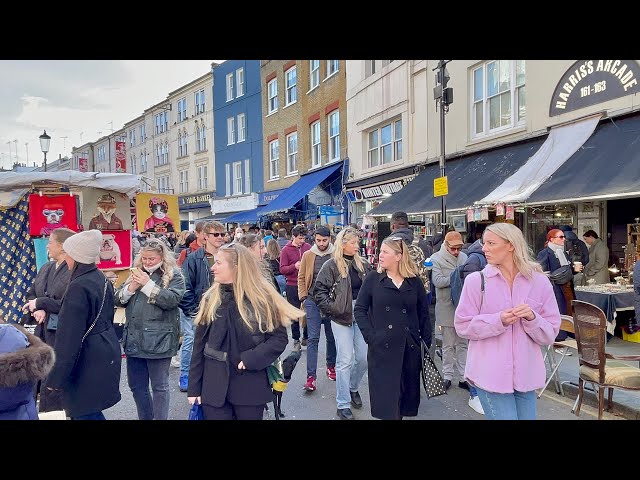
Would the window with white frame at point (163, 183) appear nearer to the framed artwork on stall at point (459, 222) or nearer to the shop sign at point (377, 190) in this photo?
the shop sign at point (377, 190)

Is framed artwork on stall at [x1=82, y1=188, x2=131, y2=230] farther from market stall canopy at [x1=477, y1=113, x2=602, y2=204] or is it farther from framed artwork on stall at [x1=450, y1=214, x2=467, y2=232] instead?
framed artwork on stall at [x1=450, y1=214, x2=467, y2=232]

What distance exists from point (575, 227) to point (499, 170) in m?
1.94

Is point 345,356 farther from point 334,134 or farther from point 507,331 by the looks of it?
point 334,134

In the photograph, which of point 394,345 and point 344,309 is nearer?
point 394,345

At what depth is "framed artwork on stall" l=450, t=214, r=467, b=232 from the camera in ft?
41.6

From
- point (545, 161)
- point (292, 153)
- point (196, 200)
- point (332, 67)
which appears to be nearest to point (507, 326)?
point (545, 161)

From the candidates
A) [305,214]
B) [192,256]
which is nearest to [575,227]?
[192,256]

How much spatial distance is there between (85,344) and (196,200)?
30.9 meters

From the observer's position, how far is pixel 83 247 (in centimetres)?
375

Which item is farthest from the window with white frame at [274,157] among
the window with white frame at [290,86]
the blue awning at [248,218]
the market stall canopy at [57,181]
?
the market stall canopy at [57,181]

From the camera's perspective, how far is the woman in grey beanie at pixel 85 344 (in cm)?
356

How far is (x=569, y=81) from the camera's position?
9461 millimetres

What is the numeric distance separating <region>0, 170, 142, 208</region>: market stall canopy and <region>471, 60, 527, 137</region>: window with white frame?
27.5 feet
